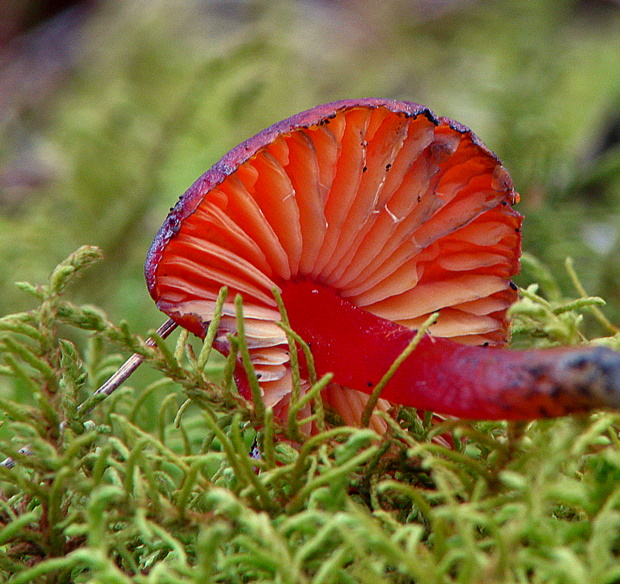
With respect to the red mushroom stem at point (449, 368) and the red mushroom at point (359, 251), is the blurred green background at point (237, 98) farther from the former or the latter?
the red mushroom stem at point (449, 368)

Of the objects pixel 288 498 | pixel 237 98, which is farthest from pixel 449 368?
pixel 237 98

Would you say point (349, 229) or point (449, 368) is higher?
point (349, 229)

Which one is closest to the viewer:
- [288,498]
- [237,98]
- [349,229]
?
[288,498]

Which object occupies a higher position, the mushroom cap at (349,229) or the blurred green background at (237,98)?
the blurred green background at (237,98)

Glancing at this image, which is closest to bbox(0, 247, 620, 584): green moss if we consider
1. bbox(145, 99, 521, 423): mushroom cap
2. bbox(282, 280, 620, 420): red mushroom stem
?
bbox(282, 280, 620, 420): red mushroom stem

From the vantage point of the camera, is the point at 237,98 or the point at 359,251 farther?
the point at 237,98

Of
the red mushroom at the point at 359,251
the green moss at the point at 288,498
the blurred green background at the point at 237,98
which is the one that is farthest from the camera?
the blurred green background at the point at 237,98

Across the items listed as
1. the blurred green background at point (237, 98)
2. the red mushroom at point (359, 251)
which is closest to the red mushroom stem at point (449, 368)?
the red mushroom at point (359, 251)

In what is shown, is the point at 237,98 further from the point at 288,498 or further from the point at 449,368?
the point at 288,498
